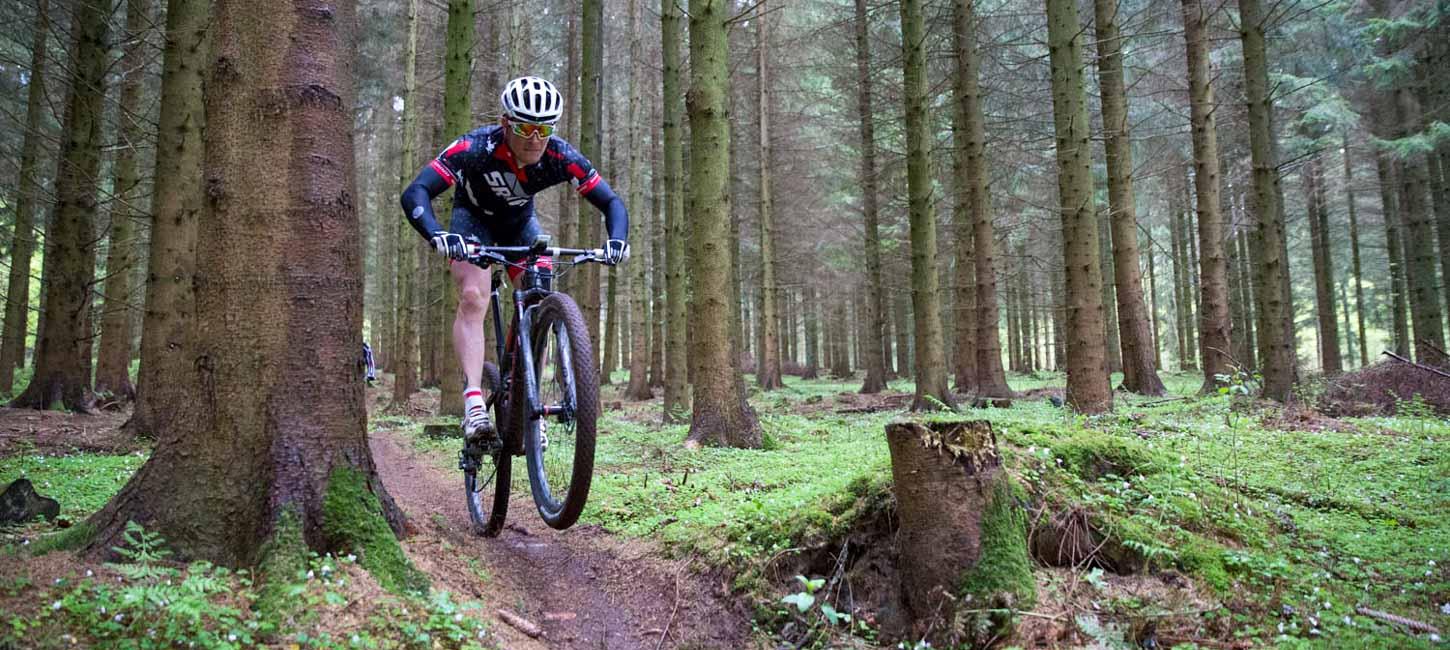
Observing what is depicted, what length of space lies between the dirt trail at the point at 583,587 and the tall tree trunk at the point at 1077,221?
6.66m

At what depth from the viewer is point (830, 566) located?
11.8 feet

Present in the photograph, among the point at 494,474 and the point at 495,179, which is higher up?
the point at 495,179

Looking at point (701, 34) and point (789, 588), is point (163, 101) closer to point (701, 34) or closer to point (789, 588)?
point (701, 34)

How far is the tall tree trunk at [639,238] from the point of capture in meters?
16.3

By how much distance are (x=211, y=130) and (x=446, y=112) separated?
27.3 feet

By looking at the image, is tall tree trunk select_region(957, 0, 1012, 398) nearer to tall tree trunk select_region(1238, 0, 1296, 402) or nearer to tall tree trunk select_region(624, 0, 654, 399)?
tall tree trunk select_region(1238, 0, 1296, 402)

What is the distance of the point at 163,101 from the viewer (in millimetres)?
8711

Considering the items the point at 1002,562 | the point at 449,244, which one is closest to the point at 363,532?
the point at 449,244

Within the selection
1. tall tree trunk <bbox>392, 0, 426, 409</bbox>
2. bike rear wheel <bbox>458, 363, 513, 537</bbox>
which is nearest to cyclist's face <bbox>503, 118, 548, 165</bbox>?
bike rear wheel <bbox>458, 363, 513, 537</bbox>

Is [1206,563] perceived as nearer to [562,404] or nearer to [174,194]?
[562,404]

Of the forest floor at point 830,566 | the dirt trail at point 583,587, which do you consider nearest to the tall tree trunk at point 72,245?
the forest floor at point 830,566

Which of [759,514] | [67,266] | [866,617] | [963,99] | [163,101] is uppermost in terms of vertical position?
[963,99]

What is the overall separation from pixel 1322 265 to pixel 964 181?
42.9 ft

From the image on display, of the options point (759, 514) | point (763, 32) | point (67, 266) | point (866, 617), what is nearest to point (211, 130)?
point (759, 514)
